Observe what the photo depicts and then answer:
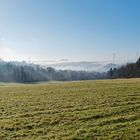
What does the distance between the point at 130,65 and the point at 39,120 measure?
5863 inches

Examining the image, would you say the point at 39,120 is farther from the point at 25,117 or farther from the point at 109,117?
the point at 109,117

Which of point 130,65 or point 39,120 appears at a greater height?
point 130,65

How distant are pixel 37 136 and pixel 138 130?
15.5 ft

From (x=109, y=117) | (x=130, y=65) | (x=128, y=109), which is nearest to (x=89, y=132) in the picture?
(x=109, y=117)

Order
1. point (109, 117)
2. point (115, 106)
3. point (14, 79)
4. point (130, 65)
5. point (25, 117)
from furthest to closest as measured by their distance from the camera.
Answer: point (14, 79) < point (130, 65) < point (115, 106) < point (25, 117) < point (109, 117)

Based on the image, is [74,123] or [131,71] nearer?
[74,123]

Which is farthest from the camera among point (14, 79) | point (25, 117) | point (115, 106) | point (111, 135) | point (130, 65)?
point (14, 79)

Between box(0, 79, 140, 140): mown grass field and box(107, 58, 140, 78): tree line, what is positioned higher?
box(107, 58, 140, 78): tree line

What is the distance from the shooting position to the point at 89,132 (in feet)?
43.3

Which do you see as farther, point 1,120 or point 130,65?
point 130,65

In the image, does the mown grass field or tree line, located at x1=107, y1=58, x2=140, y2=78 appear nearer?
the mown grass field

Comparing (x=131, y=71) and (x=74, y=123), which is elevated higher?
(x=131, y=71)

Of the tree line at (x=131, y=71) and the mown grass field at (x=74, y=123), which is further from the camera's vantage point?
the tree line at (x=131, y=71)

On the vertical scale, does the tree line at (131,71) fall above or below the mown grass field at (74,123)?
above
